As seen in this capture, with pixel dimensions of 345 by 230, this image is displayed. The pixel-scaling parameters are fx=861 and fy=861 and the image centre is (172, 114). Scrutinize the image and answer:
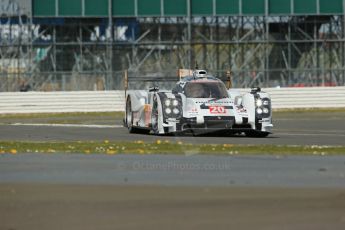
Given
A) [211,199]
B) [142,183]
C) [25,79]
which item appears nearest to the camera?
[211,199]

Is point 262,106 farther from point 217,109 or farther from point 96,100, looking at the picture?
point 96,100

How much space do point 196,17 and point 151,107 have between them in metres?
28.9

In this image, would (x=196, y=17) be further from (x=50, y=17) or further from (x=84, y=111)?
(x=84, y=111)

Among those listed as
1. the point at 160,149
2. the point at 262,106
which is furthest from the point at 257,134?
the point at 160,149

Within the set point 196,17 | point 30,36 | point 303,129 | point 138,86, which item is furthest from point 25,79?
point 303,129

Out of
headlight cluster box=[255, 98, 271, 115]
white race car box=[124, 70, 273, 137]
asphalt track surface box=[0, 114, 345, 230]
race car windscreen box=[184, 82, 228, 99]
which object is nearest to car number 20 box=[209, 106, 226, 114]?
white race car box=[124, 70, 273, 137]

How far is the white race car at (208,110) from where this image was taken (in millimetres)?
19578

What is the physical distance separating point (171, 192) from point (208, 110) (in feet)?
34.1

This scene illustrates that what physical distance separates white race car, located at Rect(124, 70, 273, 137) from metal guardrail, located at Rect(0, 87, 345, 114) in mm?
15376

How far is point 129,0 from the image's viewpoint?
47594 mm

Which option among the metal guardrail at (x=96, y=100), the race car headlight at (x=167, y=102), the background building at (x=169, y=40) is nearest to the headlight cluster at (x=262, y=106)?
the race car headlight at (x=167, y=102)

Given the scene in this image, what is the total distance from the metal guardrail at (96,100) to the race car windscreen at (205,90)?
15409mm

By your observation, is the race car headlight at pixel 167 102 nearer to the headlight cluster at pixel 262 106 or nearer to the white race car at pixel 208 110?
the white race car at pixel 208 110

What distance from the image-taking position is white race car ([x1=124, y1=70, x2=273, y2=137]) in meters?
19.6
